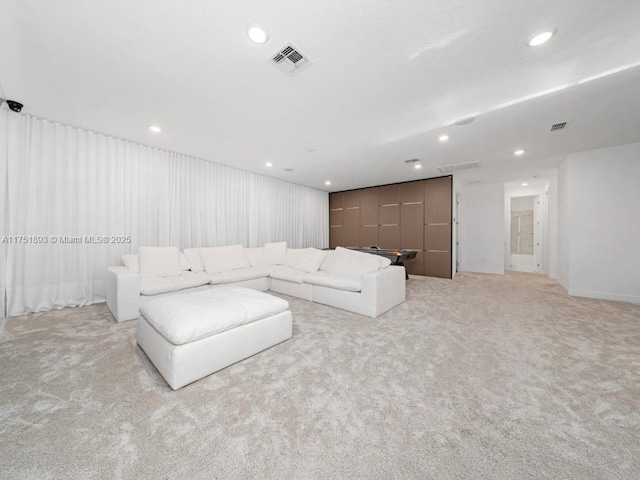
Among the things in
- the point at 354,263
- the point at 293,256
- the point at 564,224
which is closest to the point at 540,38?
the point at 354,263

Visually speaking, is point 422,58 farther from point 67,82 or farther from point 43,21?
point 67,82

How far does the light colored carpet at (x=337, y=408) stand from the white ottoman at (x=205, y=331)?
4.3 inches

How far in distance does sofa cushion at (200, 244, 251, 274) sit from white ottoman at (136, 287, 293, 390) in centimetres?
198

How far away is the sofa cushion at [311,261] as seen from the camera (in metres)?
4.26

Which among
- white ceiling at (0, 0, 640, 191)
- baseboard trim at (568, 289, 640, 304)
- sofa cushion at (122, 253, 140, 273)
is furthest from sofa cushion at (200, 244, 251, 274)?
baseboard trim at (568, 289, 640, 304)

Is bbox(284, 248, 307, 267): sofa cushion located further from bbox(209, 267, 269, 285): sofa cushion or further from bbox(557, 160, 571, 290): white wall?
bbox(557, 160, 571, 290): white wall

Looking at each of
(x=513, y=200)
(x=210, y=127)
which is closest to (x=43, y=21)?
(x=210, y=127)

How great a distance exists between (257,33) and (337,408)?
8.85 feet

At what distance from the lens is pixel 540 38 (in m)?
1.82

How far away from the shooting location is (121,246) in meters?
3.90

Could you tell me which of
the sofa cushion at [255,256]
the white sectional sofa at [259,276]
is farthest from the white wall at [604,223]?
the sofa cushion at [255,256]

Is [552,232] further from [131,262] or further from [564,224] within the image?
[131,262]

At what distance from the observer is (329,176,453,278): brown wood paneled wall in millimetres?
6098

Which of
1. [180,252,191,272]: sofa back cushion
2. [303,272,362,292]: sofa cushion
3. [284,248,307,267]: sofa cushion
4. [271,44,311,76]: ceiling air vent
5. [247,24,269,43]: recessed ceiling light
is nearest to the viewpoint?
[247,24,269,43]: recessed ceiling light
